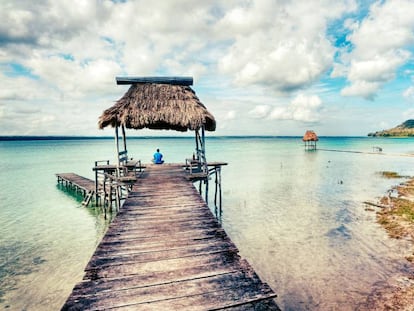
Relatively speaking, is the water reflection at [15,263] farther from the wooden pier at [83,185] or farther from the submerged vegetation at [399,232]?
the submerged vegetation at [399,232]

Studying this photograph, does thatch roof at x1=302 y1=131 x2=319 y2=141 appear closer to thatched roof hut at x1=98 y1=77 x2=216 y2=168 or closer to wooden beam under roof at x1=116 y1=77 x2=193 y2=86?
thatched roof hut at x1=98 y1=77 x2=216 y2=168

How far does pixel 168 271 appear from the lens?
3.79 meters

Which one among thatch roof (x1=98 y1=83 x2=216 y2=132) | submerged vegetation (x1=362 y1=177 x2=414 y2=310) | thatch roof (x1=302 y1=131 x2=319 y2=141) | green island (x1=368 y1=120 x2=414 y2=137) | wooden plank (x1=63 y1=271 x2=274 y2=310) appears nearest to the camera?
wooden plank (x1=63 y1=271 x2=274 y2=310)

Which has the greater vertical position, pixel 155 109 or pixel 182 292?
pixel 155 109

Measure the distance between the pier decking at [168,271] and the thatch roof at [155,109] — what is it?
6.16 metres

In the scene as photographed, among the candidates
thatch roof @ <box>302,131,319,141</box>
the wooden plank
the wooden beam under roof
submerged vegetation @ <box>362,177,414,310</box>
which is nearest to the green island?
thatch roof @ <box>302,131,319,141</box>

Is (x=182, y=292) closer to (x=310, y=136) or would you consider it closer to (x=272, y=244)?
(x=272, y=244)

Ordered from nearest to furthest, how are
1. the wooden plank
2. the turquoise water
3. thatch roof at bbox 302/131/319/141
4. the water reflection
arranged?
the wooden plank < the turquoise water < the water reflection < thatch roof at bbox 302/131/319/141

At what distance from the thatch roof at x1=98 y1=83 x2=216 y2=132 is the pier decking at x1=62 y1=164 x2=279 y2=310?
6.16 meters

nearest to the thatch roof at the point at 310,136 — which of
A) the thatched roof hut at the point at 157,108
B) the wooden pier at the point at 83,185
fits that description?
the wooden pier at the point at 83,185

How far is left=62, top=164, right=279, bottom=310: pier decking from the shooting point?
3111 mm

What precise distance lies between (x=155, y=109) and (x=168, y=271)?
9204 millimetres

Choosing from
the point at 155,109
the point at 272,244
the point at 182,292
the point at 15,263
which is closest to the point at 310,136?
the point at 155,109

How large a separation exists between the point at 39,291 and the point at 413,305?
9.47m
